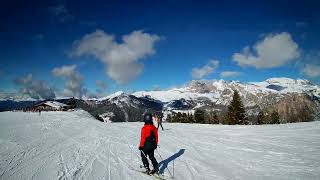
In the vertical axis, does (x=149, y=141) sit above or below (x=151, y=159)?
above

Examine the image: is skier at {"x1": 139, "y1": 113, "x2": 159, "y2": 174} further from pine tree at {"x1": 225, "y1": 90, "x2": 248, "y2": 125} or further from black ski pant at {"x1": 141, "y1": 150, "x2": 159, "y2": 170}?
pine tree at {"x1": 225, "y1": 90, "x2": 248, "y2": 125}

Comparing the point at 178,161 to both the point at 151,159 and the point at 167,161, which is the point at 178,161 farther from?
the point at 151,159

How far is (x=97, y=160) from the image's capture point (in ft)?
46.2

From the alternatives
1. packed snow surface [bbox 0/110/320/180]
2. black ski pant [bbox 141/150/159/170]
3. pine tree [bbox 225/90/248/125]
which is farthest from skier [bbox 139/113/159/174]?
pine tree [bbox 225/90/248/125]

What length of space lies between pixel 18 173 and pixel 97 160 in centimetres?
373

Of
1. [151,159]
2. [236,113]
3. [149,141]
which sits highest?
[236,113]

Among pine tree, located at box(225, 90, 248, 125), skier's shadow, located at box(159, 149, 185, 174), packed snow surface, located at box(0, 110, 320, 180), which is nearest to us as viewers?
packed snow surface, located at box(0, 110, 320, 180)

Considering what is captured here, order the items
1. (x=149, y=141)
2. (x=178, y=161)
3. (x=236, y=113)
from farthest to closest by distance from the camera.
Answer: (x=236, y=113)
(x=178, y=161)
(x=149, y=141)

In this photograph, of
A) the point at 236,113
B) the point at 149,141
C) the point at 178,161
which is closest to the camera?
the point at 149,141

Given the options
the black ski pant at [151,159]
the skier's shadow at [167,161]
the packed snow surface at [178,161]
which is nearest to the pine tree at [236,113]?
the packed snow surface at [178,161]

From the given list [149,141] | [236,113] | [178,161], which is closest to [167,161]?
[178,161]

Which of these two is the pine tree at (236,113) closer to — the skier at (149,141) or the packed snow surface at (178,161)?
Answer: the packed snow surface at (178,161)

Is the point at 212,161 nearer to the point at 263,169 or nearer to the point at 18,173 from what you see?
the point at 263,169

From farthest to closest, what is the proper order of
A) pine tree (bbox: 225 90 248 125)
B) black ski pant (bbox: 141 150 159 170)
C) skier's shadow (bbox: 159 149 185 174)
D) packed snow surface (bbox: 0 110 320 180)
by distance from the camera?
pine tree (bbox: 225 90 248 125), skier's shadow (bbox: 159 149 185 174), black ski pant (bbox: 141 150 159 170), packed snow surface (bbox: 0 110 320 180)
